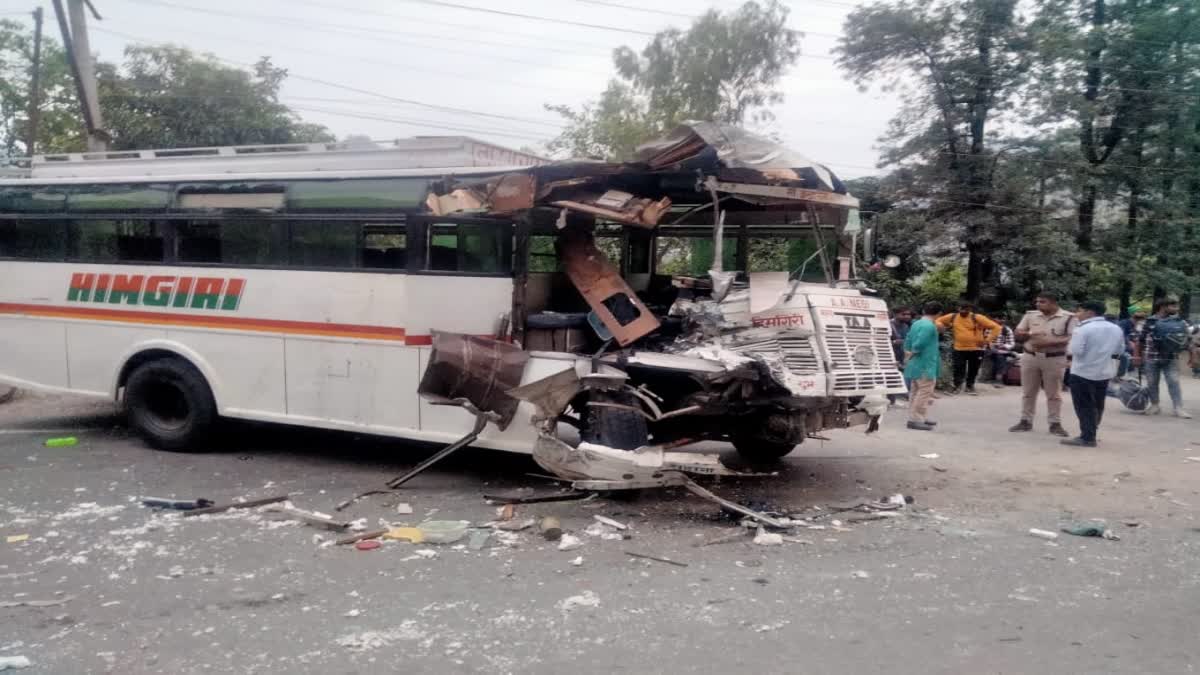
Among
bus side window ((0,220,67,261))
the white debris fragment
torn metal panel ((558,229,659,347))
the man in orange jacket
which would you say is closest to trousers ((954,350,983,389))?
the man in orange jacket

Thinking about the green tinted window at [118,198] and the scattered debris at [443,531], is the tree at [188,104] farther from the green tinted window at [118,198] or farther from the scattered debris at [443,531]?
the scattered debris at [443,531]

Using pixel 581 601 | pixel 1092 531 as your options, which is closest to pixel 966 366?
pixel 1092 531

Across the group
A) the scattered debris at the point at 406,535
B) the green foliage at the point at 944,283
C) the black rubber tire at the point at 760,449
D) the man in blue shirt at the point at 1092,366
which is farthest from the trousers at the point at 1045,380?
the green foliage at the point at 944,283

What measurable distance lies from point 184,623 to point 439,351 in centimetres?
263

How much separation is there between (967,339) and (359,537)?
35.4ft

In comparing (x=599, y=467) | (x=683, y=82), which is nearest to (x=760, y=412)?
(x=599, y=467)

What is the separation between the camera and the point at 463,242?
696 cm

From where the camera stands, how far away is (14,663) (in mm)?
3852

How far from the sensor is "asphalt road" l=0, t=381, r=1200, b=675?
402cm

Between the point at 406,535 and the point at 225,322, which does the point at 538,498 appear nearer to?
the point at 406,535

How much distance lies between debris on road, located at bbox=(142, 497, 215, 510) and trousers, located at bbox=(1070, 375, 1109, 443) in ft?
28.6

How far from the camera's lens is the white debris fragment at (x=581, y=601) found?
15.1 ft

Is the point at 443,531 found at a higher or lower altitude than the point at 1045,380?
lower

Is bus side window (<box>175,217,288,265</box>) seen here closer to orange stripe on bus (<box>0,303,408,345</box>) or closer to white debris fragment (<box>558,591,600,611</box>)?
orange stripe on bus (<box>0,303,408,345</box>)
